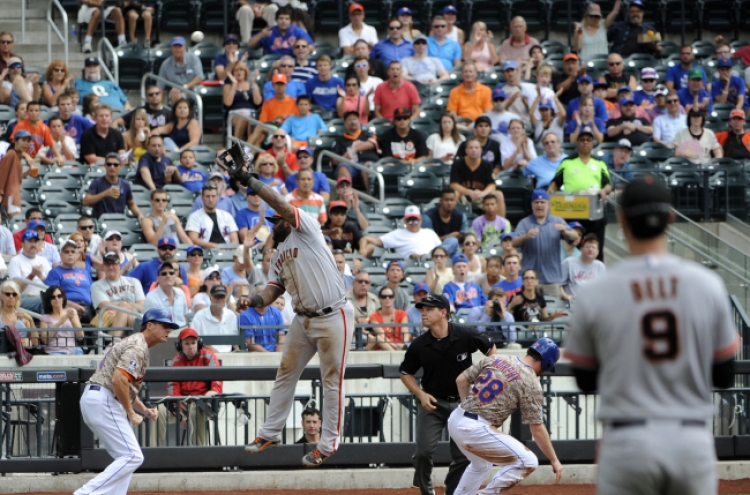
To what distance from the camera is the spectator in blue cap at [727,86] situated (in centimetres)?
1911

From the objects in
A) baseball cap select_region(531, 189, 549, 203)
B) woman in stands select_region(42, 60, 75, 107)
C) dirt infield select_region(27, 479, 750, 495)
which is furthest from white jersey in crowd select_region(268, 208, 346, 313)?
woman in stands select_region(42, 60, 75, 107)

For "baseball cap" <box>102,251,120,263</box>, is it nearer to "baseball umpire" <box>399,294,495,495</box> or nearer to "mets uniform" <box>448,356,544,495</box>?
"baseball umpire" <box>399,294,495,495</box>

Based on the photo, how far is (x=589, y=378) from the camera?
4371 mm

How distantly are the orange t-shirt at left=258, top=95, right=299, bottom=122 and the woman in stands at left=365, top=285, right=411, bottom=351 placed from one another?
476cm

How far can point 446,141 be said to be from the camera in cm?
1684

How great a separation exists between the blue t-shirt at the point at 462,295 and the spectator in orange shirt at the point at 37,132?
214 inches

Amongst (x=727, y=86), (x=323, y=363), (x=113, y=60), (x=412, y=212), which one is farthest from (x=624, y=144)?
(x=323, y=363)

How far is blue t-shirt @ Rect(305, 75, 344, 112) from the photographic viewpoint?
57.9 ft

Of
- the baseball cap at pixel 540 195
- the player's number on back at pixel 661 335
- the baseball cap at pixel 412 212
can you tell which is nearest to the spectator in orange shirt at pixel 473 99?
the baseball cap at pixel 540 195

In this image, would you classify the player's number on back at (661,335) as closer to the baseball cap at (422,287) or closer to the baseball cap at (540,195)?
the baseball cap at (422,287)

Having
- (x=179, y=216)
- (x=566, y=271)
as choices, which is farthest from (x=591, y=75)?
(x=179, y=216)

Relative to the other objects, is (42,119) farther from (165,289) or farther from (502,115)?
(502,115)

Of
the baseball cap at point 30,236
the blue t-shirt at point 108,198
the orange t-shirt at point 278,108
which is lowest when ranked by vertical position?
the baseball cap at point 30,236

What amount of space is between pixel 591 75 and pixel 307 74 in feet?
15.6
